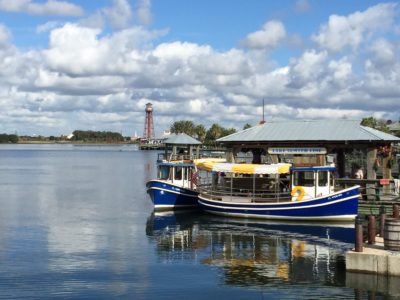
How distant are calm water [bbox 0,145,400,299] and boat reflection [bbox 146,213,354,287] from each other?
4 cm

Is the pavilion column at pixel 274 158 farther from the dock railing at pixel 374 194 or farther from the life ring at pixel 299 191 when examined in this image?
the life ring at pixel 299 191

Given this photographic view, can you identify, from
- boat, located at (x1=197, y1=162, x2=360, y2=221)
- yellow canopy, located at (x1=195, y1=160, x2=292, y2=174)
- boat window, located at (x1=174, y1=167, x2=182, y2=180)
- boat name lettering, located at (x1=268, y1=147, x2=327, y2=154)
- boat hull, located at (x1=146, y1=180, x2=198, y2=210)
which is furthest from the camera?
boat window, located at (x1=174, y1=167, x2=182, y2=180)

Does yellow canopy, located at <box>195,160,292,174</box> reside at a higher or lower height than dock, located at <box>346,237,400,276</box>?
higher

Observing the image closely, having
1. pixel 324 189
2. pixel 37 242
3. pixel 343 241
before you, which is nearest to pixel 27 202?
pixel 37 242

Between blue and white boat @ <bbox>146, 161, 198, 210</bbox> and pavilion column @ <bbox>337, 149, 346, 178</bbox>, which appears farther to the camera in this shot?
pavilion column @ <bbox>337, 149, 346, 178</bbox>

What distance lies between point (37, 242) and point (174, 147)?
64.1ft

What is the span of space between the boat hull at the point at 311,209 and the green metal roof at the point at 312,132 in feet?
16.6

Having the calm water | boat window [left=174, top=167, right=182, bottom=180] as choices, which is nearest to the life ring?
the calm water

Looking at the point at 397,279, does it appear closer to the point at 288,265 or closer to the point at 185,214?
the point at 288,265

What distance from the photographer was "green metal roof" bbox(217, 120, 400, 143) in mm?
37812

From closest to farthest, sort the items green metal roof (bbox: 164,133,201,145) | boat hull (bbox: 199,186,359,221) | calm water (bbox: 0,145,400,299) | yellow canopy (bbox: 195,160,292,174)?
calm water (bbox: 0,145,400,299) < boat hull (bbox: 199,186,359,221) < yellow canopy (bbox: 195,160,292,174) < green metal roof (bbox: 164,133,201,145)

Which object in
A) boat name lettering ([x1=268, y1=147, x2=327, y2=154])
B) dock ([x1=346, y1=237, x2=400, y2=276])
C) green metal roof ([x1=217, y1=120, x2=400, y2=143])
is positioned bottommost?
dock ([x1=346, y1=237, x2=400, y2=276])

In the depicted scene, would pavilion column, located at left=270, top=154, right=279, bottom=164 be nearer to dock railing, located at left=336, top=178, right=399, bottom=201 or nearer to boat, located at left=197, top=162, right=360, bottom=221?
boat, located at left=197, top=162, right=360, bottom=221

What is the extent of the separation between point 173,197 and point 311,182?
11003 mm
